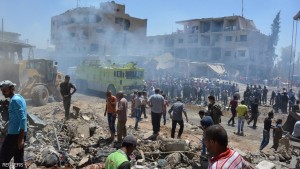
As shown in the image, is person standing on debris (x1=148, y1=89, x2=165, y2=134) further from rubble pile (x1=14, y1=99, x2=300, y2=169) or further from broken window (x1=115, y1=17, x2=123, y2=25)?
broken window (x1=115, y1=17, x2=123, y2=25)

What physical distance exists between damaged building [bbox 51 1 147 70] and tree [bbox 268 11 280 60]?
22.9m

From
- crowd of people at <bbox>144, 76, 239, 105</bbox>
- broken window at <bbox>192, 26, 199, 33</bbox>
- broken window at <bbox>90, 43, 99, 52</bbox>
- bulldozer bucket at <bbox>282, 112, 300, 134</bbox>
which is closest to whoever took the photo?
bulldozer bucket at <bbox>282, 112, 300, 134</bbox>

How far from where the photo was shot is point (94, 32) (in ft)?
148

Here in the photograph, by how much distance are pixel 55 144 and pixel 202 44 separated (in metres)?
46.1

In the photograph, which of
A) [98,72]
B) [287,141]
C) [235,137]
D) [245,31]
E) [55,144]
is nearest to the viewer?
[55,144]

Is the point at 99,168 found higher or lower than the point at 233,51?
lower

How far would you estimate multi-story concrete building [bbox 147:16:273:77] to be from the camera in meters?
46.1

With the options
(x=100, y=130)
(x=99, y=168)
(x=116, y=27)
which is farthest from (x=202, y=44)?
(x=99, y=168)

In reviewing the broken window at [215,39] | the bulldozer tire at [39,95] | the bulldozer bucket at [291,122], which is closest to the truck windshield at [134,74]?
the bulldozer tire at [39,95]

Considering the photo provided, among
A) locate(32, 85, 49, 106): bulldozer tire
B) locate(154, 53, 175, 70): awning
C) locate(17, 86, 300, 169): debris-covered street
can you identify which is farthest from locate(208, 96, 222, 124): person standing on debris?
locate(154, 53, 175, 70): awning

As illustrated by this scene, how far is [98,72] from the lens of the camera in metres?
22.1

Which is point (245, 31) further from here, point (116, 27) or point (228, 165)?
point (228, 165)

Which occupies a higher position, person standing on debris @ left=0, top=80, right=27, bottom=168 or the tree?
the tree

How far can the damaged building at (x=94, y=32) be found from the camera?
4494 cm
